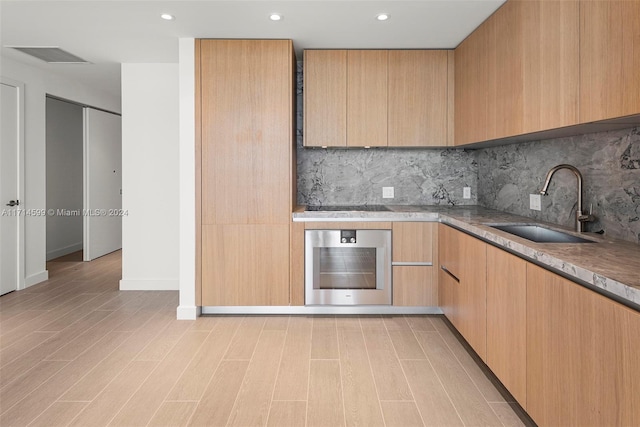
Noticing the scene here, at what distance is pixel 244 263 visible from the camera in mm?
3566

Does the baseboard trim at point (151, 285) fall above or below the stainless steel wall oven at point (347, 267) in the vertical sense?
below

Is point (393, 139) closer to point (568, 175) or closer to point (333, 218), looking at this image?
point (333, 218)

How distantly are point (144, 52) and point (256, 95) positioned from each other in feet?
4.19

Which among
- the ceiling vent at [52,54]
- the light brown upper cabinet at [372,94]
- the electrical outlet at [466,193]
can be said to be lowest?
the electrical outlet at [466,193]

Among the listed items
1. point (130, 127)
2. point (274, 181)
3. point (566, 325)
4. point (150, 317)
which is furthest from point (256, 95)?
point (566, 325)

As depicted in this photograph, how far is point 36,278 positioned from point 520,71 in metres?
5.11

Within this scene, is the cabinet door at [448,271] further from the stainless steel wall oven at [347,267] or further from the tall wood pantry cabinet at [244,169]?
the tall wood pantry cabinet at [244,169]

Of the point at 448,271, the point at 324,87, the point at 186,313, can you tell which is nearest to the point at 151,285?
the point at 186,313

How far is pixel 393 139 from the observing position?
3.79m

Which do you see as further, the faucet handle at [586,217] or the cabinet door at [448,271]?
the cabinet door at [448,271]

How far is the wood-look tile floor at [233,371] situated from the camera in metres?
2.12

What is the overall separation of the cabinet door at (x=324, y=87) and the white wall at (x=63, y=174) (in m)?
4.11

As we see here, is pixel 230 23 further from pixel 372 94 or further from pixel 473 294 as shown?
pixel 473 294

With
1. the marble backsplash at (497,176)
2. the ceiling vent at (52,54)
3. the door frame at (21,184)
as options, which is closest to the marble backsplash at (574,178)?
the marble backsplash at (497,176)
